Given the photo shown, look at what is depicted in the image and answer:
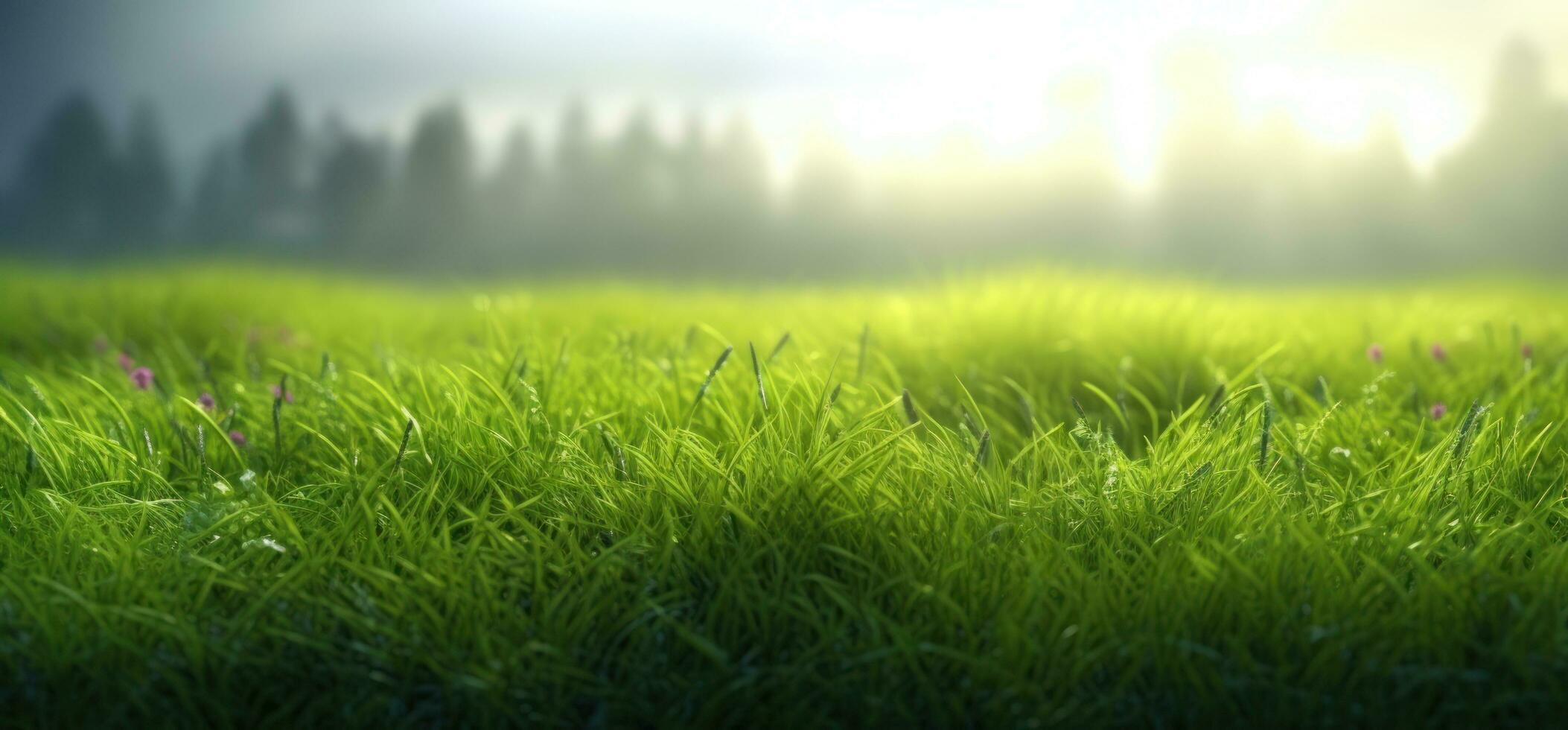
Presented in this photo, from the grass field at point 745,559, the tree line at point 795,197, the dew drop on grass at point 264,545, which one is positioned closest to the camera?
the grass field at point 745,559

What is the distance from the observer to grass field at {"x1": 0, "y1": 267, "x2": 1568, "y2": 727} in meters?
1.40

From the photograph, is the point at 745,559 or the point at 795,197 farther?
the point at 795,197

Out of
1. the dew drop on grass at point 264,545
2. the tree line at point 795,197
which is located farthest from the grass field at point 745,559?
the tree line at point 795,197

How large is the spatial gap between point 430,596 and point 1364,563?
1464 mm

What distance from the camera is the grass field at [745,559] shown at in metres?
1.40

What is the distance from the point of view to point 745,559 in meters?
1.59

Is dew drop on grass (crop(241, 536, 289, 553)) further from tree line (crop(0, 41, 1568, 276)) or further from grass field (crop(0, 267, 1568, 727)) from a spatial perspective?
tree line (crop(0, 41, 1568, 276))

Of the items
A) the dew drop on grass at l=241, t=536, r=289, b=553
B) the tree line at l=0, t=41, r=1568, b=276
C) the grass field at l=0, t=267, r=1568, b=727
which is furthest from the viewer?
the tree line at l=0, t=41, r=1568, b=276

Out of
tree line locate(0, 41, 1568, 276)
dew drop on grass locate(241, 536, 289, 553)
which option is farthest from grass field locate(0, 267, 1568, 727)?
tree line locate(0, 41, 1568, 276)

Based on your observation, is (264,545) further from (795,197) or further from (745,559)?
(795,197)

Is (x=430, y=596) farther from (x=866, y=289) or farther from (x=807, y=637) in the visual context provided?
(x=866, y=289)

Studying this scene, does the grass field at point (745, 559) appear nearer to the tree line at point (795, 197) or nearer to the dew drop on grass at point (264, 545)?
the dew drop on grass at point (264, 545)

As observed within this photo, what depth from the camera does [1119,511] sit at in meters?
1.79

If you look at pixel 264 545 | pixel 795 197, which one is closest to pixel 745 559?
pixel 264 545
